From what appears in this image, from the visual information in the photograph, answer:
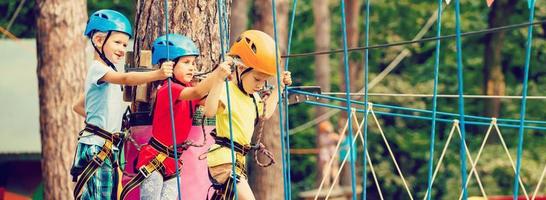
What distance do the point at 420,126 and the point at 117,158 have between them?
21.5 m

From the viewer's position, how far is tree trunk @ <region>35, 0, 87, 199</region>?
12930 millimetres

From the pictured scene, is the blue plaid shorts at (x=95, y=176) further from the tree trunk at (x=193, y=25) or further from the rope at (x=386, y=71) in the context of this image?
the rope at (x=386, y=71)

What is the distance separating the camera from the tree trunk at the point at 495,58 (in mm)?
26000

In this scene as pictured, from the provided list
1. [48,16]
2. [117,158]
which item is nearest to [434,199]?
[48,16]

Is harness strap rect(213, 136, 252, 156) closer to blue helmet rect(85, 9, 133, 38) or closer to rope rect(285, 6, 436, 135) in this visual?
blue helmet rect(85, 9, 133, 38)

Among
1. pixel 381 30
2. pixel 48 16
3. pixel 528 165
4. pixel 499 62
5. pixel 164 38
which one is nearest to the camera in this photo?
pixel 164 38

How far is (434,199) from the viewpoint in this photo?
26.8m

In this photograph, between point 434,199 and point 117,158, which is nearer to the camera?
point 117,158

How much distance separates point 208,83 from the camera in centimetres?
677

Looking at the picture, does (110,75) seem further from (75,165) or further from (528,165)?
(528,165)

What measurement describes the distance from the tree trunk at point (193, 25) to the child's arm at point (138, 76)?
697 mm

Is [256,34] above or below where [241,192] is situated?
above

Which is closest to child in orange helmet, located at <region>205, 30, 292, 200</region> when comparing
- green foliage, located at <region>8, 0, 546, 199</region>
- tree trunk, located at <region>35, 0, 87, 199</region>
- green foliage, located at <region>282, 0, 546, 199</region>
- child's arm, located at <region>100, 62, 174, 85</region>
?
child's arm, located at <region>100, 62, 174, 85</region>

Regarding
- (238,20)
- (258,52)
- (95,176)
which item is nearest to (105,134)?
(95,176)
